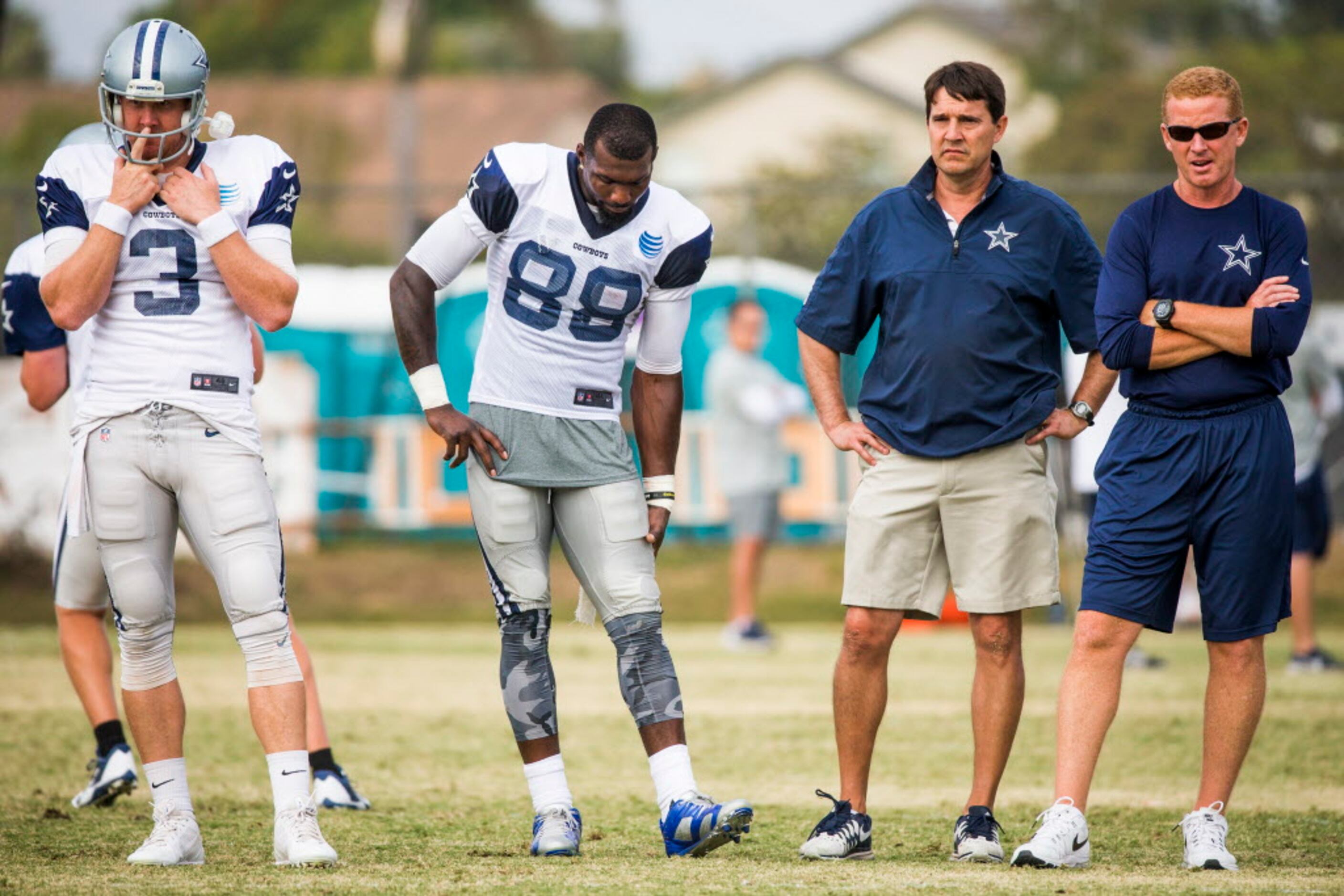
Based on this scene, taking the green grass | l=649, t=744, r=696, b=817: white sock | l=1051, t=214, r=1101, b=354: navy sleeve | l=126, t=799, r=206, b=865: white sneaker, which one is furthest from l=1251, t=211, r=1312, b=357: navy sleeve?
l=126, t=799, r=206, b=865: white sneaker

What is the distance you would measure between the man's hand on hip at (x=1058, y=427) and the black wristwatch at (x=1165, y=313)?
1.38 ft

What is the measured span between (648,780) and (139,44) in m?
3.50

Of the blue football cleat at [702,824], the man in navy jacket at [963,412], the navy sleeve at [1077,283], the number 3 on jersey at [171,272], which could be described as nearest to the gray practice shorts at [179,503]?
the number 3 on jersey at [171,272]

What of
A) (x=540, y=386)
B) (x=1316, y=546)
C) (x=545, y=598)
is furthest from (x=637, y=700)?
(x=1316, y=546)

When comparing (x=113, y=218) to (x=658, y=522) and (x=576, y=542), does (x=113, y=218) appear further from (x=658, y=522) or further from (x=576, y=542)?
(x=658, y=522)

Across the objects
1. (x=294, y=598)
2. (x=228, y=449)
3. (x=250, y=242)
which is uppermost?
(x=250, y=242)

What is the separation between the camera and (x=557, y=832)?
5320 millimetres

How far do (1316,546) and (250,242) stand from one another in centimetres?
725

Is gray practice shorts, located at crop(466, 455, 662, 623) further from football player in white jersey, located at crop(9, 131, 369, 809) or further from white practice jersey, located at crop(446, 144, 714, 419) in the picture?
football player in white jersey, located at crop(9, 131, 369, 809)

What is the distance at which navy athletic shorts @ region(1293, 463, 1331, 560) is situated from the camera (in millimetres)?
10383

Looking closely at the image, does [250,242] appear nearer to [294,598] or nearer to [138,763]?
[138,763]

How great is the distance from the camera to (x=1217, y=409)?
532cm

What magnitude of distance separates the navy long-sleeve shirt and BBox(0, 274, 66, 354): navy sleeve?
3.68 m

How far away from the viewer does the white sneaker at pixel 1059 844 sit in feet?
16.7
